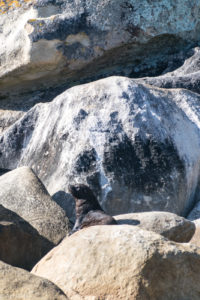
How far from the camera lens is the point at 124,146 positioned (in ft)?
19.7

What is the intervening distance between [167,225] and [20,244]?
1.19 meters

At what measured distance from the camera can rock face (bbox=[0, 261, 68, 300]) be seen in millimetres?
2496

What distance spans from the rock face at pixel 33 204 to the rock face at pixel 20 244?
0.71ft

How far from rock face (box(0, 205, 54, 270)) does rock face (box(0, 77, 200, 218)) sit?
4.50 feet

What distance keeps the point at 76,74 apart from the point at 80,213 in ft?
11.9

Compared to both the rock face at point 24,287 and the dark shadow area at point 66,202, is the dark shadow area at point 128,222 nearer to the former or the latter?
the dark shadow area at point 66,202

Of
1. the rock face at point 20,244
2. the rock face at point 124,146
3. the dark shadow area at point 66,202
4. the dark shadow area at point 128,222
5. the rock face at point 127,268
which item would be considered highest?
the rock face at point 127,268

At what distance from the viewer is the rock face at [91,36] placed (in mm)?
7875

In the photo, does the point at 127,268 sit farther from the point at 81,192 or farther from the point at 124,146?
the point at 124,146

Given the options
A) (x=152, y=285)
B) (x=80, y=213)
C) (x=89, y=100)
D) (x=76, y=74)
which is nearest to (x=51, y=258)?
(x=152, y=285)

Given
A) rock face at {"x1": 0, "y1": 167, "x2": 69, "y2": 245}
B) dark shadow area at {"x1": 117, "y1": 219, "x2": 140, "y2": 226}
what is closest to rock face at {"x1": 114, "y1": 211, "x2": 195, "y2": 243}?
dark shadow area at {"x1": 117, "y1": 219, "x2": 140, "y2": 226}

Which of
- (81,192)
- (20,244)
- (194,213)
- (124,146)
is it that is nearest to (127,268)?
(20,244)

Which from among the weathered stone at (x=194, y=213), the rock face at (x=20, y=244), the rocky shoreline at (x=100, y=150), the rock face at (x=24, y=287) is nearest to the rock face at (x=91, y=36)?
the rocky shoreline at (x=100, y=150)

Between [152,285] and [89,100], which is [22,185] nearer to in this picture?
[89,100]
